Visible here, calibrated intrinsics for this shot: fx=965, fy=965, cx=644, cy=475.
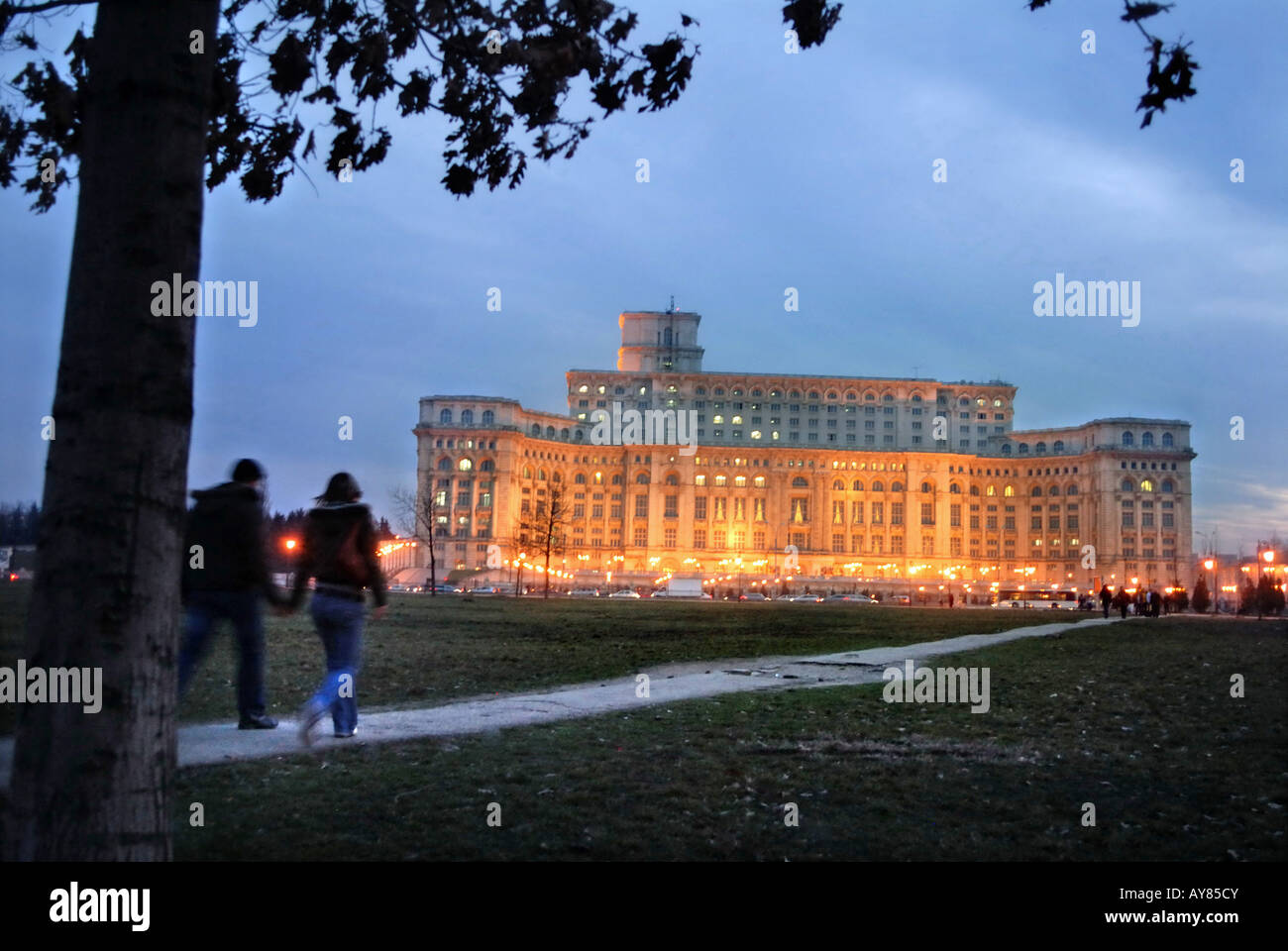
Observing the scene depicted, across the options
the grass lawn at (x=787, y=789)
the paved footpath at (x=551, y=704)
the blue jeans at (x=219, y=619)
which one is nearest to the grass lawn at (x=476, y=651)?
the blue jeans at (x=219, y=619)

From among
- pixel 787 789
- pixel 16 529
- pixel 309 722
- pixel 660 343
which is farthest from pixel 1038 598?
pixel 16 529

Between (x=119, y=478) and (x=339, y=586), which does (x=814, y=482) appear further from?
(x=119, y=478)

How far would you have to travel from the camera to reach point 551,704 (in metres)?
10.5

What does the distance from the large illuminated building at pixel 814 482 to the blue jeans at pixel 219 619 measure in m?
112

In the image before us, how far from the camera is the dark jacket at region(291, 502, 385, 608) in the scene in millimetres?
7723

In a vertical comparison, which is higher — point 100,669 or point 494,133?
point 494,133

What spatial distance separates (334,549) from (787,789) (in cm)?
398

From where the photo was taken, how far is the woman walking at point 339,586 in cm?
765

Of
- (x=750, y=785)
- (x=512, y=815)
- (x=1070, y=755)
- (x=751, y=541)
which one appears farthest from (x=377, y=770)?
(x=751, y=541)

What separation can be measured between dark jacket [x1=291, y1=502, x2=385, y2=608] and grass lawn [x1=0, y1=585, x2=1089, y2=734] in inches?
49.9

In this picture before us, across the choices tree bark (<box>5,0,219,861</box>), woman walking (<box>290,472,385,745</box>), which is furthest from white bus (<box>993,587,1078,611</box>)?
tree bark (<box>5,0,219,861</box>)
